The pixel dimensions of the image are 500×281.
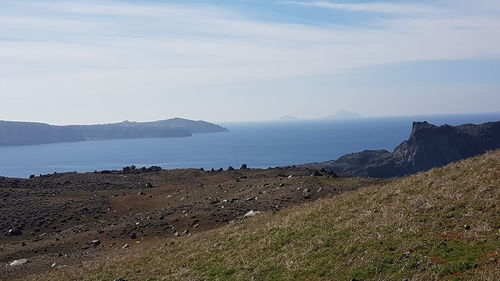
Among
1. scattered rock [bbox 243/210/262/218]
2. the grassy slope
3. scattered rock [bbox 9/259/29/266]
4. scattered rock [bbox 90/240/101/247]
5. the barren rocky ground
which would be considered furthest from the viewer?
scattered rock [bbox 90/240/101/247]

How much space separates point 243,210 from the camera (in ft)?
104

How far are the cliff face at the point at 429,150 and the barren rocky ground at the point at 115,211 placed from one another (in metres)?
61.3

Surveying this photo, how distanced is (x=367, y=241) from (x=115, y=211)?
29.6 metres

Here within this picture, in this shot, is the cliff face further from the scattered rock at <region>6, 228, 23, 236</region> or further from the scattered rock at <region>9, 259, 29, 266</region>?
the scattered rock at <region>9, 259, 29, 266</region>

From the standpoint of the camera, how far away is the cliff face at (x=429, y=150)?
354ft

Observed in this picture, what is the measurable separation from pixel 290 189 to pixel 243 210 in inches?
191

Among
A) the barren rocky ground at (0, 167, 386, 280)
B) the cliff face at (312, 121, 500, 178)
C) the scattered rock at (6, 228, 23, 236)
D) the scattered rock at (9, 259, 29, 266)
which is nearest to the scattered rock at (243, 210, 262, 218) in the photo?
the barren rocky ground at (0, 167, 386, 280)

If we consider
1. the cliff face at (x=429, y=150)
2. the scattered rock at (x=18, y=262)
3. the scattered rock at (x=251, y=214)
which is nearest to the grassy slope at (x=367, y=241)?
the scattered rock at (x=251, y=214)

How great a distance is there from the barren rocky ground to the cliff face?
6128 cm

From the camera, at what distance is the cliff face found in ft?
354

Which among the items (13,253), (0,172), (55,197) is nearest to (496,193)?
(13,253)

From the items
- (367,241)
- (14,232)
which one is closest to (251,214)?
(367,241)

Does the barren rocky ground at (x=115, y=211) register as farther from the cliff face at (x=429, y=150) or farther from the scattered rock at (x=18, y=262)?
the cliff face at (x=429, y=150)

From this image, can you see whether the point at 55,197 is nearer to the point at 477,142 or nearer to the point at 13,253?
the point at 13,253
